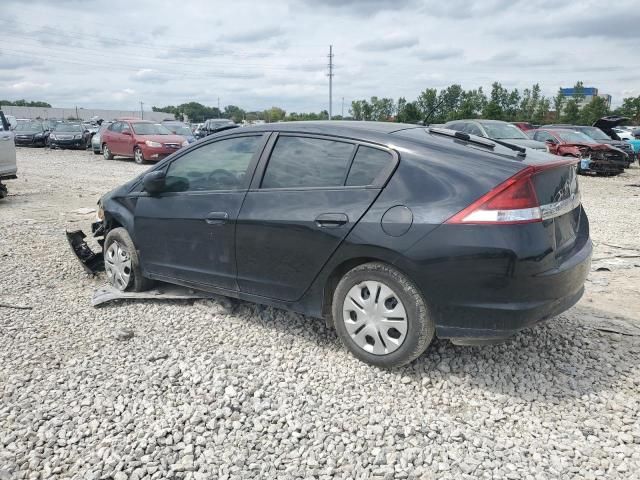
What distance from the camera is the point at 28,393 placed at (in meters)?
3.21

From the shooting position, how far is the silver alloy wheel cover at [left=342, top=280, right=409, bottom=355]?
3.26 metres

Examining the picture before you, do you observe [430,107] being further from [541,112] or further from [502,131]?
[541,112]

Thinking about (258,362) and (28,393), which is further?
(258,362)

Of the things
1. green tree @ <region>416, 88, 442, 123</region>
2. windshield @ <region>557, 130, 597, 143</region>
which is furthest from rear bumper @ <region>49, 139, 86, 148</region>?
windshield @ <region>557, 130, 597, 143</region>

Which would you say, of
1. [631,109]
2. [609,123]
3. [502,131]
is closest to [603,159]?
[502,131]

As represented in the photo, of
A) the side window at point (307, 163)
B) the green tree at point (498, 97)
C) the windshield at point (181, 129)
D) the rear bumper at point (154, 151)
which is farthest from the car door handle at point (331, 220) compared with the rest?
the green tree at point (498, 97)

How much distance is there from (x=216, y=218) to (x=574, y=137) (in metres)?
16.6

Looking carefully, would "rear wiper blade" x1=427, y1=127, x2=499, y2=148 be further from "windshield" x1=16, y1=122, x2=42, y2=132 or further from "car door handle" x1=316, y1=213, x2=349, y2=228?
"windshield" x1=16, y1=122, x2=42, y2=132

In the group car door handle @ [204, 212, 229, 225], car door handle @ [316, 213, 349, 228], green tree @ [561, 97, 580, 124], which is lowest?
car door handle @ [204, 212, 229, 225]

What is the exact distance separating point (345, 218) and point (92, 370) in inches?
76.7

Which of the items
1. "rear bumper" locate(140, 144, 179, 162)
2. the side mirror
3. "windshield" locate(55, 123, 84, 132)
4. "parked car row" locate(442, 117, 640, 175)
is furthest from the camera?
"windshield" locate(55, 123, 84, 132)

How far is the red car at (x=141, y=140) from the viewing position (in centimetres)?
1897

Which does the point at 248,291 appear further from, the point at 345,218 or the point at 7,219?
the point at 7,219

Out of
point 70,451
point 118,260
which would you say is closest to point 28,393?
point 70,451
